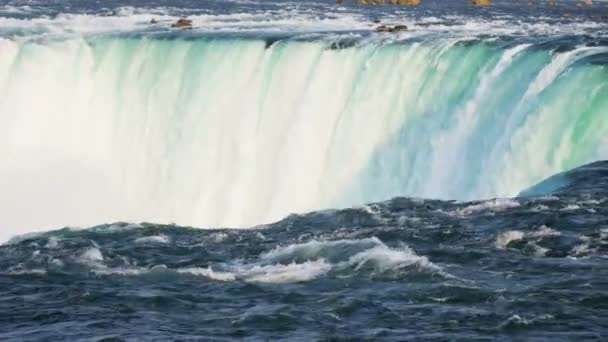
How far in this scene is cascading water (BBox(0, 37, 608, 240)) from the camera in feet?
112

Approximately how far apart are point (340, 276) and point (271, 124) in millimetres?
18733

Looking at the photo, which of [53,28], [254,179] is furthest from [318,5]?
[254,179]

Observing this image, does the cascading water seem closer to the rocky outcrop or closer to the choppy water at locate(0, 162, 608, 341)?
the choppy water at locate(0, 162, 608, 341)

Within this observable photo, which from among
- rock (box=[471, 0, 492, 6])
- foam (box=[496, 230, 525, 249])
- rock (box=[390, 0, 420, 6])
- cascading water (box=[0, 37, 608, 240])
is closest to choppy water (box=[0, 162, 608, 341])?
foam (box=[496, 230, 525, 249])

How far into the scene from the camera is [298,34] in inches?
1838

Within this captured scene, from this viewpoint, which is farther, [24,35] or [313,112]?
[24,35]

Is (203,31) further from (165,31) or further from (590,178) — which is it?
(590,178)

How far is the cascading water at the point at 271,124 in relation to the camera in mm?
34250

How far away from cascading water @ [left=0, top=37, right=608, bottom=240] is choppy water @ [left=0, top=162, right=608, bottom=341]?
4995 mm

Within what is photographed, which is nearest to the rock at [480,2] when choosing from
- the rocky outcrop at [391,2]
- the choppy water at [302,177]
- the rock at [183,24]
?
the rocky outcrop at [391,2]

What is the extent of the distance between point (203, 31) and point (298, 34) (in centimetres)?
382

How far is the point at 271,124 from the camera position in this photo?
41562 millimetres

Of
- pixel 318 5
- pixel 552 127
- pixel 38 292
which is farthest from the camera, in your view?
pixel 318 5

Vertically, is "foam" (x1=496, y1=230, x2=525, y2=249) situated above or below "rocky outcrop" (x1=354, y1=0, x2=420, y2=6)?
above
